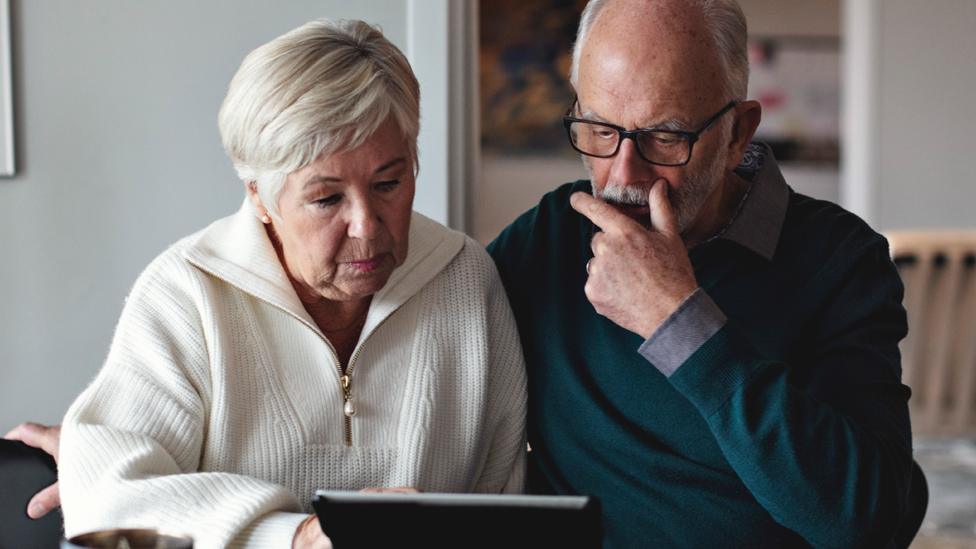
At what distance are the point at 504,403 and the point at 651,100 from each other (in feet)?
1.67

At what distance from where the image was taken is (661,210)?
5.36 feet

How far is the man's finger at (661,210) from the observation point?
162 centimetres

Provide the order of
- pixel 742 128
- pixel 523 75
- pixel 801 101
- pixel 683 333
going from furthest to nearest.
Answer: pixel 801 101 < pixel 523 75 < pixel 742 128 < pixel 683 333

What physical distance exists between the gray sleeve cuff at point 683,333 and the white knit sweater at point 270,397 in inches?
12.6

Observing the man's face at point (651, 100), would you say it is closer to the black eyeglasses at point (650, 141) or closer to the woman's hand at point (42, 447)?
the black eyeglasses at point (650, 141)

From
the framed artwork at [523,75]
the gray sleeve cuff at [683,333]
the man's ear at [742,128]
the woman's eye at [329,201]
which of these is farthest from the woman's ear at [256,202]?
the framed artwork at [523,75]

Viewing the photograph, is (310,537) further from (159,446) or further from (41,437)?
(41,437)

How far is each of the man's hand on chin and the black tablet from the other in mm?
472

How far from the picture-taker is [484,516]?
1118 millimetres

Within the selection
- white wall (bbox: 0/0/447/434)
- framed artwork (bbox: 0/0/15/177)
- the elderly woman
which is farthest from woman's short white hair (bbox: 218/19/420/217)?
framed artwork (bbox: 0/0/15/177)

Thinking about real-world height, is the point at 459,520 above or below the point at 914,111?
below

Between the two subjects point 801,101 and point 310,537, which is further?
point 801,101

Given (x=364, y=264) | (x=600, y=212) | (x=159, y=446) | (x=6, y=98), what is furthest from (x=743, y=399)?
(x=6, y=98)

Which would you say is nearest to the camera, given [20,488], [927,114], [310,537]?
[310,537]
